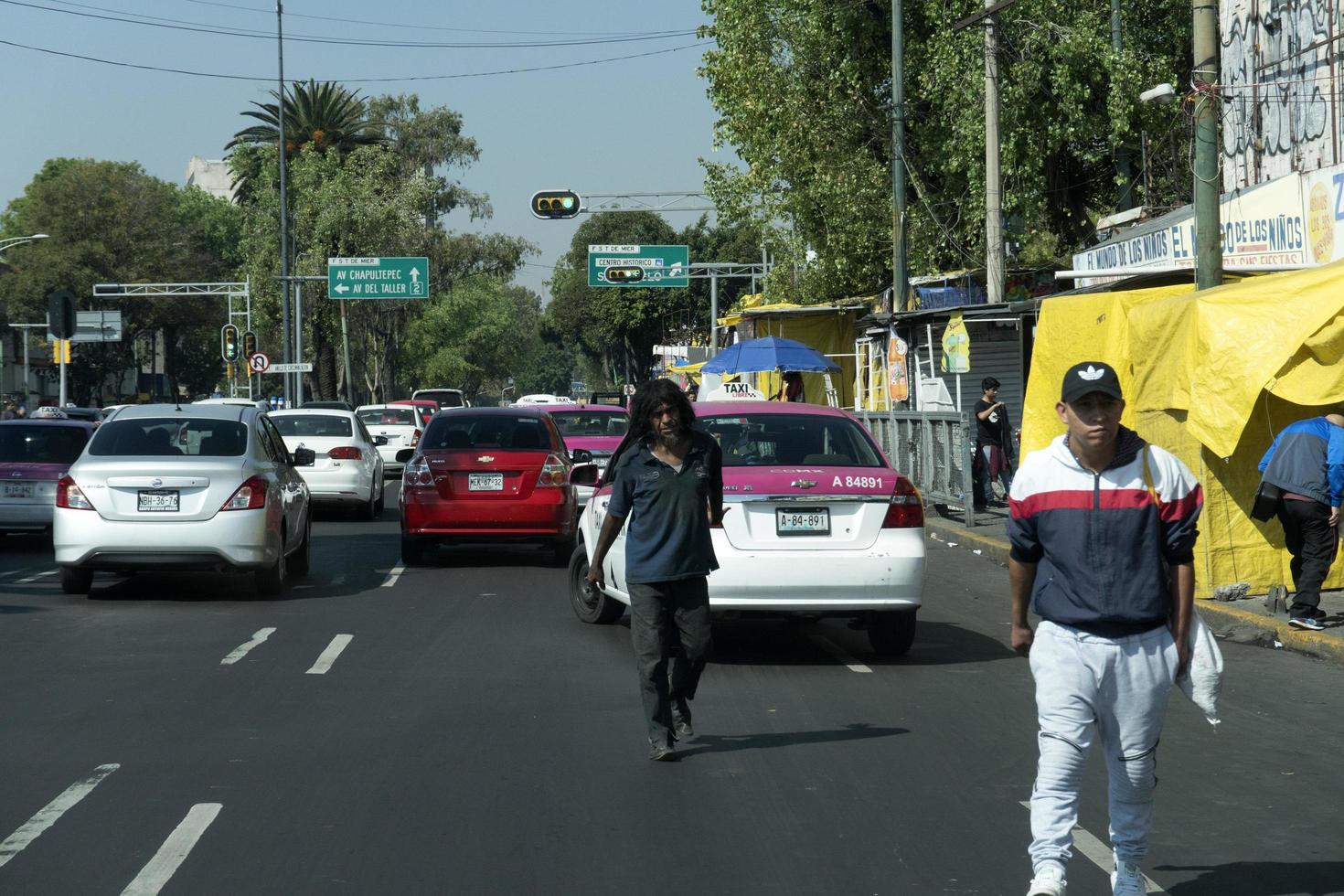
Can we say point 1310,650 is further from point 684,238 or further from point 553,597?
point 684,238

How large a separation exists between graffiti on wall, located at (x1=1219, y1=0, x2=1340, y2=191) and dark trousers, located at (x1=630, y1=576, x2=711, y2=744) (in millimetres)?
13589

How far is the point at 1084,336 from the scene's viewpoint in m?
15.5

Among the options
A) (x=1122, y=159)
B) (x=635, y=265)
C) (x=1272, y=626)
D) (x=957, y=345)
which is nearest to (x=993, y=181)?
(x=957, y=345)

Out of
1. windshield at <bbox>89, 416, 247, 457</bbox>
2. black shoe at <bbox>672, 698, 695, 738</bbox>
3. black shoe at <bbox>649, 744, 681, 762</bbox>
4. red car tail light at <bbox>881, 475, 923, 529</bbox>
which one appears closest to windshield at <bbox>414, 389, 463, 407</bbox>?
windshield at <bbox>89, 416, 247, 457</bbox>

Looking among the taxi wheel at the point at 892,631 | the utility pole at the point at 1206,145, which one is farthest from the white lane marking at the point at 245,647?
the utility pole at the point at 1206,145

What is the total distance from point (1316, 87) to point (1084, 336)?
5962 millimetres

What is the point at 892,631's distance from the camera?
1097 cm

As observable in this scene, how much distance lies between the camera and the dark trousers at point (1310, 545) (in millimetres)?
11703

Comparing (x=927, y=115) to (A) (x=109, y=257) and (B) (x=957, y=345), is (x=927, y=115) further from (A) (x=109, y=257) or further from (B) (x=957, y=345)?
(A) (x=109, y=257)

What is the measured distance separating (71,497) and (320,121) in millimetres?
57533

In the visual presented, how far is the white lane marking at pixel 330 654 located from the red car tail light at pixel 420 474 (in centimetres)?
481

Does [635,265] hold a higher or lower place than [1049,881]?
higher

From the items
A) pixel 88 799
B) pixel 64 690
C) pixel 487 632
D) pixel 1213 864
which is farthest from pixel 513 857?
pixel 487 632

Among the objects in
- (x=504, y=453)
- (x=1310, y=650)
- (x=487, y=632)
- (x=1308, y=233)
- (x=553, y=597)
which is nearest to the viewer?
(x=1310, y=650)
